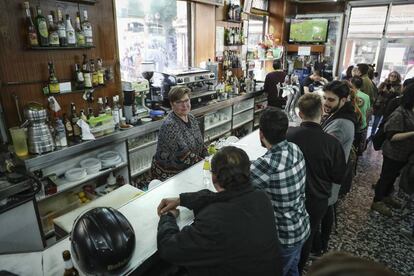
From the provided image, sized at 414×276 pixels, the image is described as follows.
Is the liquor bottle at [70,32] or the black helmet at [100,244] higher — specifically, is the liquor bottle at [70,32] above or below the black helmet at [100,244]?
above

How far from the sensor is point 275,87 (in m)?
5.73

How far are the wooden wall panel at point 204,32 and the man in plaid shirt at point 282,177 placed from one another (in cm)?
379

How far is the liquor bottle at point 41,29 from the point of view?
103 inches

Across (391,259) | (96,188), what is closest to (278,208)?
(391,259)

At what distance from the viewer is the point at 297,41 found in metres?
7.63

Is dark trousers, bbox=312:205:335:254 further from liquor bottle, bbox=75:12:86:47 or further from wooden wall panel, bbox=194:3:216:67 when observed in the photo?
wooden wall panel, bbox=194:3:216:67

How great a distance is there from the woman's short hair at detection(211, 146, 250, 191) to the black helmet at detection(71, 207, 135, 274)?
0.51m

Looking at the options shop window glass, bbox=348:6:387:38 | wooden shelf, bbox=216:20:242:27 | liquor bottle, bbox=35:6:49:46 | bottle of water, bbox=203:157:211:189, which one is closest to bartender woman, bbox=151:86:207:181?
bottle of water, bbox=203:157:211:189

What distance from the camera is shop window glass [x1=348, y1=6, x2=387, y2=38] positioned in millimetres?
7137

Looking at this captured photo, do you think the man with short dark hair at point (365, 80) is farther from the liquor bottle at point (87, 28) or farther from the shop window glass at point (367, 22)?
the liquor bottle at point (87, 28)

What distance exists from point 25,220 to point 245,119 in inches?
173

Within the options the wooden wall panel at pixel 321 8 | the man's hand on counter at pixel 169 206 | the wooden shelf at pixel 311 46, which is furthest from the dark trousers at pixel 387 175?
the wooden wall panel at pixel 321 8

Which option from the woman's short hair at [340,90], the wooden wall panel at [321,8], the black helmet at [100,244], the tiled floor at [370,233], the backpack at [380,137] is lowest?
the tiled floor at [370,233]

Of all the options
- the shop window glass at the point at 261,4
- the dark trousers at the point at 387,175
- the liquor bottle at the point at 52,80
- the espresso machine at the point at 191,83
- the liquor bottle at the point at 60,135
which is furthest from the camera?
the shop window glass at the point at 261,4
